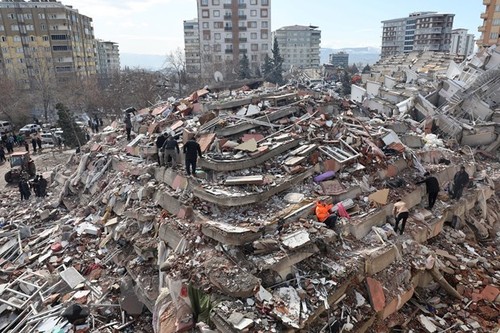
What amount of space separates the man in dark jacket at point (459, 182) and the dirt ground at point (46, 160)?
1796 cm

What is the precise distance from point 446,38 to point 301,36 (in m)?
27.9

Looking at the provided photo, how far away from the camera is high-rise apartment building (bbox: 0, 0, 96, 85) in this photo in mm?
43281

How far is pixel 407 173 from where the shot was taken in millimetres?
A: 10133

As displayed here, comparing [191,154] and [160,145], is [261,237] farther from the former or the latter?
[160,145]

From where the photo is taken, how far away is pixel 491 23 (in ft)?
124

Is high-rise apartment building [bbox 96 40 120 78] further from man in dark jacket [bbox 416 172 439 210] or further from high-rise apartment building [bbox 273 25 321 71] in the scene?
man in dark jacket [bbox 416 172 439 210]

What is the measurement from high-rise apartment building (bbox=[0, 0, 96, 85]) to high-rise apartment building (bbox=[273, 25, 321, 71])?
38955mm

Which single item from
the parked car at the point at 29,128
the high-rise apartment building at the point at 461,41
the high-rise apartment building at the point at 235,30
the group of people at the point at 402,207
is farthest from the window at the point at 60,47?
the high-rise apartment building at the point at 461,41

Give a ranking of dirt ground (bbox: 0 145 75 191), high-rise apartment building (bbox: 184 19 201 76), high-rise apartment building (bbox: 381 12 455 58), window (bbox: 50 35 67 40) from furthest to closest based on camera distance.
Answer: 1. high-rise apartment building (bbox: 381 12 455 58)
2. high-rise apartment building (bbox: 184 19 201 76)
3. window (bbox: 50 35 67 40)
4. dirt ground (bbox: 0 145 75 191)

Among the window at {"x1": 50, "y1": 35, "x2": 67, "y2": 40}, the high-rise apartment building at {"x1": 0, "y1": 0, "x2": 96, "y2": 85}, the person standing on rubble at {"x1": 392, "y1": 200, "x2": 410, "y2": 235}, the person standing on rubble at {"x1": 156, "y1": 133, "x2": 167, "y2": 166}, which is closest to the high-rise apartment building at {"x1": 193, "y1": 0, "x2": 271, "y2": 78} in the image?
the high-rise apartment building at {"x1": 0, "y1": 0, "x2": 96, "y2": 85}

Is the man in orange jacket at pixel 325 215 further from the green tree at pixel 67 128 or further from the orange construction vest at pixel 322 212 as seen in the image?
the green tree at pixel 67 128

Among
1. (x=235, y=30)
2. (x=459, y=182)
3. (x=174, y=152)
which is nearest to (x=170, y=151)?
(x=174, y=152)

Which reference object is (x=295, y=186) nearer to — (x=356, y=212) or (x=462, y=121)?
(x=356, y=212)

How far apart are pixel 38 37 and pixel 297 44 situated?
150ft
